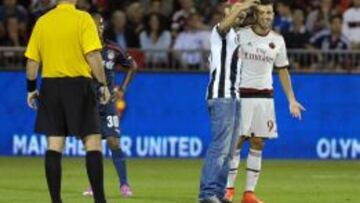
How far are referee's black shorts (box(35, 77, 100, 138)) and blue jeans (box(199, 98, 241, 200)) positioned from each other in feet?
4.18

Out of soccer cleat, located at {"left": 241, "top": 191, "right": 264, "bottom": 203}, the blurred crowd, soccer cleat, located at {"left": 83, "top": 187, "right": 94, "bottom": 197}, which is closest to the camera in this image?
soccer cleat, located at {"left": 241, "top": 191, "right": 264, "bottom": 203}

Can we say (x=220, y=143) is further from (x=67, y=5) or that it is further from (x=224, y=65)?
(x=67, y=5)

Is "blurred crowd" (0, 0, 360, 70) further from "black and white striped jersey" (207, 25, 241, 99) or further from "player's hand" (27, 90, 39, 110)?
"player's hand" (27, 90, 39, 110)

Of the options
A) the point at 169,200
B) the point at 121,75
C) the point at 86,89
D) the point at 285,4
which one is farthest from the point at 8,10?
the point at 86,89

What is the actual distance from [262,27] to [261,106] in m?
0.93

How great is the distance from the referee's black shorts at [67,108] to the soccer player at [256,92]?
2.40 metres

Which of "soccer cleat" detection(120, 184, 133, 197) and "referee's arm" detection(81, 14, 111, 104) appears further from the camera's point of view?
"soccer cleat" detection(120, 184, 133, 197)

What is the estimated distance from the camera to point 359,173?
19734mm

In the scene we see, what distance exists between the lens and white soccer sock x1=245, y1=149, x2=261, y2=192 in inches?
565

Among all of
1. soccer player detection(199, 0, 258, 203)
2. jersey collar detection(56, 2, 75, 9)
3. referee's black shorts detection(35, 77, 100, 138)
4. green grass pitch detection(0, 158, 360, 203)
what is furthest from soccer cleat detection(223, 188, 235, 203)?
jersey collar detection(56, 2, 75, 9)

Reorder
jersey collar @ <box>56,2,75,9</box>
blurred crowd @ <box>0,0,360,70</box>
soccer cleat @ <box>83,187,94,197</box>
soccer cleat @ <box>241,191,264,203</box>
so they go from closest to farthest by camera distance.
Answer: jersey collar @ <box>56,2,75,9</box>, soccer cleat @ <box>241,191,264,203</box>, soccer cleat @ <box>83,187,94,197</box>, blurred crowd @ <box>0,0,360,70</box>

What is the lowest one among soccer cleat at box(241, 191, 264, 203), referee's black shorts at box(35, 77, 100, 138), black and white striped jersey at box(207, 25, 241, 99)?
soccer cleat at box(241, 191, 264, 203)

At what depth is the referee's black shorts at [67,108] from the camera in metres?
12.5

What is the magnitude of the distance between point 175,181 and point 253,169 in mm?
3502
